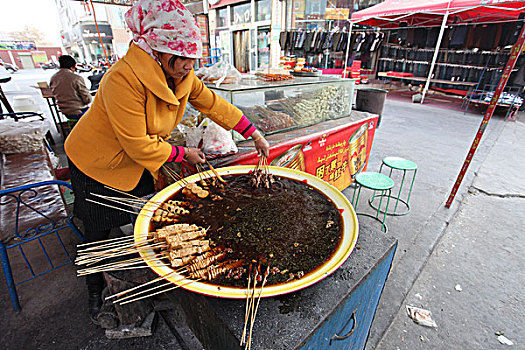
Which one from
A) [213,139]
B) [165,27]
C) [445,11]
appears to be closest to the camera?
[165,27]

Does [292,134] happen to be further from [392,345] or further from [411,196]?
[411,196]

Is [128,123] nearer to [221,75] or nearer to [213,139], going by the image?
[213,139]

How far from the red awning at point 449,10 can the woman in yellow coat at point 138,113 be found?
11264mm

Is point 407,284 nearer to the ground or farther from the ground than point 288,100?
nearer to the ground

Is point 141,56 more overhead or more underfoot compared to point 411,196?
more overhead

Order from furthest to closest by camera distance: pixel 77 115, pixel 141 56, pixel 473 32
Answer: pixel 473 32 → pixel 77 115 → pixel 141 56

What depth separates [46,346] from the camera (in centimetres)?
201

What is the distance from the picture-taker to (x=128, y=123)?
1.36 metres

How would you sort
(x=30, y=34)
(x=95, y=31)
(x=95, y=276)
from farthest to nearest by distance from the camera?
(x=30, y=34) < (x=95, y=31) < (x=95, y=276)

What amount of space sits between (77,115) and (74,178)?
520 cm

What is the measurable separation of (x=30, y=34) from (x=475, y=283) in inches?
4030

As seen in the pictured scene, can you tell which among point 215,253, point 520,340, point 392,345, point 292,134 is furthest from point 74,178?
point 520,340

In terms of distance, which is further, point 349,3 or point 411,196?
point 349,3

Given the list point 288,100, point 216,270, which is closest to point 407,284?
point 216,270
